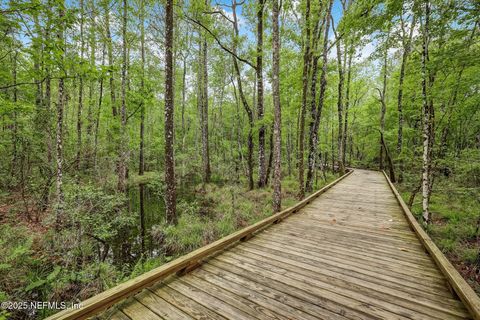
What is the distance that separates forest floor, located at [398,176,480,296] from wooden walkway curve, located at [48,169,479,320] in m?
2.07

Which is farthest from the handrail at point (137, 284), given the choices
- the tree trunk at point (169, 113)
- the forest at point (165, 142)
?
the tree trunk at point (169, 113)

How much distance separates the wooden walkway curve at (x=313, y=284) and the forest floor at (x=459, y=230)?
207 cm

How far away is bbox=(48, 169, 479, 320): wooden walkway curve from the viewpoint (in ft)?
6.92

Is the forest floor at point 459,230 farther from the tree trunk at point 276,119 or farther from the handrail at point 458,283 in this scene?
the tree trunk at point 276,119

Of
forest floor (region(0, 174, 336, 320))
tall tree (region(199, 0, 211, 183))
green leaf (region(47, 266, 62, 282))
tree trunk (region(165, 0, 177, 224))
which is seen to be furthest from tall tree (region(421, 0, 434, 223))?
tall tree (region(199, 0, 211, 183))

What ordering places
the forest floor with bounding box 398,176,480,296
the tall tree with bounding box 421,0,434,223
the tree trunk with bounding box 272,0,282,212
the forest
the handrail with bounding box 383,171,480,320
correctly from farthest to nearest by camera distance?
the tree trunk with bounding box 272,0,282,212 → the tall tree with bounding box 421,0,434,223 → the forest floor with bounding box 398,176,480,296 → the forest → the handrail with bounding box 383,171,480,320

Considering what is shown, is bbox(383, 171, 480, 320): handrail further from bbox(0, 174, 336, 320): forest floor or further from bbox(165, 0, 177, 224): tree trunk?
bbox(165, 0, 177, 224): tree trunk

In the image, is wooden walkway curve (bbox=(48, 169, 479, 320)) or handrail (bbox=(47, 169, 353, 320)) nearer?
handrail (bbox=(47, 169, 353, 320))

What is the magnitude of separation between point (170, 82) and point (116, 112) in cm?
927

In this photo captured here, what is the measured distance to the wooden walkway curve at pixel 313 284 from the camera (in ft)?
6.92

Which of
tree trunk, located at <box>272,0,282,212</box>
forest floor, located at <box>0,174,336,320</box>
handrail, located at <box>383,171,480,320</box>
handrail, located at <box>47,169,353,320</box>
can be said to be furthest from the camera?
tree trunk, located at <box>272,0,282,212</box>

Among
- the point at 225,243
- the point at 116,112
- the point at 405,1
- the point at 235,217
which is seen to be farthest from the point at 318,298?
the point at 116,112

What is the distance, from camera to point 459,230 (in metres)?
6.58

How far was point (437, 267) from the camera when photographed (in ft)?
9.62
